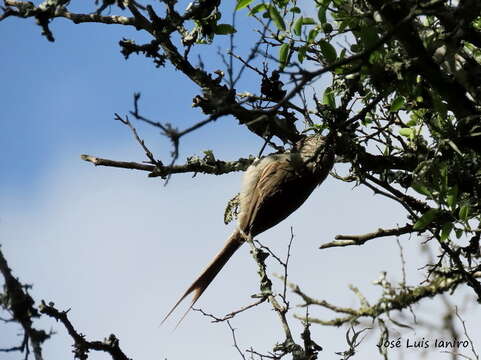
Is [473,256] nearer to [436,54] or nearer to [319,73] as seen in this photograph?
[436,54]

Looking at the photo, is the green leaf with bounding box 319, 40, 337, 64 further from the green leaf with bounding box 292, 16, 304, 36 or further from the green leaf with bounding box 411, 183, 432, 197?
the green leaf with bounding box 411, 183, 432, 197

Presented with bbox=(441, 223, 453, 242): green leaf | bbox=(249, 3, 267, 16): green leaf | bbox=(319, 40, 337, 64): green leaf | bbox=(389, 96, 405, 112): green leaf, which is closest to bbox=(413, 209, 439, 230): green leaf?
bbox=(441, 223, 453, 242): green leaf

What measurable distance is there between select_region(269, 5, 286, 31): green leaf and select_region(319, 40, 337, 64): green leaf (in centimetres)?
53

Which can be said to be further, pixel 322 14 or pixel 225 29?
pixel 225 29

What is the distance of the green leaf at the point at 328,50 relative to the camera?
13.5ft

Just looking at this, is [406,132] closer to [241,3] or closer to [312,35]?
[312,35]

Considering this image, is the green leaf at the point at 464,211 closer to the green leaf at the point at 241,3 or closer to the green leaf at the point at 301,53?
the green leaf at the point at 301,53

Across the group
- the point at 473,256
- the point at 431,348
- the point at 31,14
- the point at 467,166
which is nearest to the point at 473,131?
the point at 467,166

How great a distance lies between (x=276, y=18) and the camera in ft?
14.9

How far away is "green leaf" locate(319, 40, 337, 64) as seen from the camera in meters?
4.11

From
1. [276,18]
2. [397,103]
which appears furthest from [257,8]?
[397,103]

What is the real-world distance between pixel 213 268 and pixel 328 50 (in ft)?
6.93

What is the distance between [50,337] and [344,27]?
2.43 m

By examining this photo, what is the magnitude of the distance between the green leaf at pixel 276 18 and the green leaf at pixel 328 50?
532 mm
